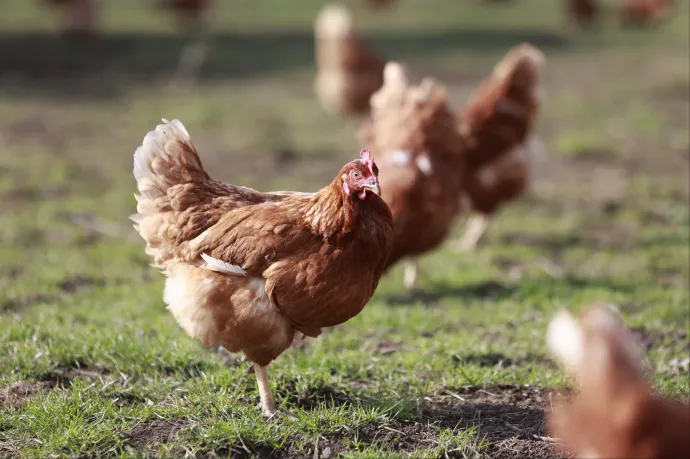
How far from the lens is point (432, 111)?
6.05 meters

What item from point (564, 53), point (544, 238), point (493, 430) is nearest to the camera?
point (493, 430)

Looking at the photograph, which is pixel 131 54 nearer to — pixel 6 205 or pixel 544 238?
pixel 6 205

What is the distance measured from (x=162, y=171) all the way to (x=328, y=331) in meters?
1.75

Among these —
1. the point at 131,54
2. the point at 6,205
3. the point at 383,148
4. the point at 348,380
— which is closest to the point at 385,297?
the point at 383,148

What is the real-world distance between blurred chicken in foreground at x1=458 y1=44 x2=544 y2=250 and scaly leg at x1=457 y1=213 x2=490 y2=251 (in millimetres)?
14

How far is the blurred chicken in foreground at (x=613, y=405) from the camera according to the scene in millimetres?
2727

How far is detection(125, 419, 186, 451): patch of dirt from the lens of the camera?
3.54 m

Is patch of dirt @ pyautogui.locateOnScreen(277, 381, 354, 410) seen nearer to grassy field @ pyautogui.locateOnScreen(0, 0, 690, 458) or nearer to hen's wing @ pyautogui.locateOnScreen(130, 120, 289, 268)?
grassy field @ pyautogui.locateOnScreen(0, 0, 690, 458)

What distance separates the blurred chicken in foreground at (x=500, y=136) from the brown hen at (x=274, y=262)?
11.5 feet

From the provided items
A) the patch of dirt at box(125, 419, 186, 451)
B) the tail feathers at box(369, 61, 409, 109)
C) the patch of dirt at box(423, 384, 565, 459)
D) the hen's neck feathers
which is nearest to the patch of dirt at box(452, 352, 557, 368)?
the patch of dirt at box(423, 384, 565, 459)

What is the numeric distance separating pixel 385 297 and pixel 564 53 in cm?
1105

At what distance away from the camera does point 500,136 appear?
23.5 feet

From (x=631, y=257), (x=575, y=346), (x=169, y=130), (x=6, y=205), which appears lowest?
(x=631, y=257)

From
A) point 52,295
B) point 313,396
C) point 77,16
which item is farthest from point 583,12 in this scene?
point 313,396
